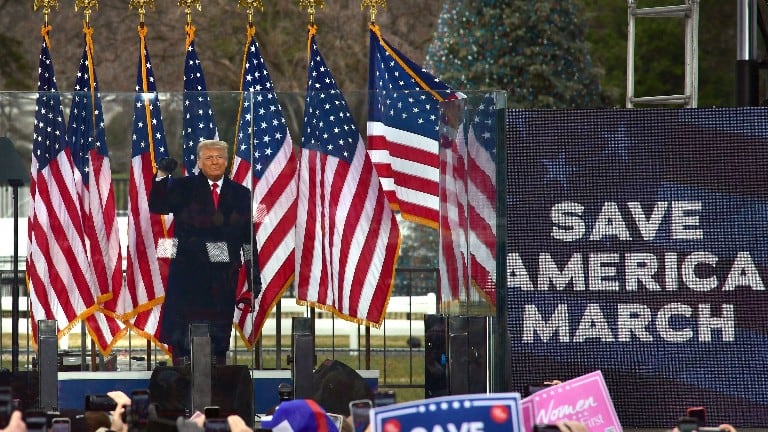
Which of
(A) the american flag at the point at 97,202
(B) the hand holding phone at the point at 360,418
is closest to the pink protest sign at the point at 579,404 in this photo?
(B) the hand holding phone at the point at 360,418

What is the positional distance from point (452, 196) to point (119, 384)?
221 centimetres

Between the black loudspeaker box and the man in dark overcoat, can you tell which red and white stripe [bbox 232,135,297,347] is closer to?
the man in dark overcoat

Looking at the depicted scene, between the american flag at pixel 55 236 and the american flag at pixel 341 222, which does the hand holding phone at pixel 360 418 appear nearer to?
the american flag at pixel 341 222

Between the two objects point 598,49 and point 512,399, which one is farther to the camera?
point 598,49

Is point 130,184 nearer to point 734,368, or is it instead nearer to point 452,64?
point 734,368

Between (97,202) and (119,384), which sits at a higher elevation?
(97,202)

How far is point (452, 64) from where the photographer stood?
21078 mm

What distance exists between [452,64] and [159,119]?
12659 mm

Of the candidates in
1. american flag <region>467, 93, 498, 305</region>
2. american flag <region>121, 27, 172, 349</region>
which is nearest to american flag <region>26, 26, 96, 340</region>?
american flag <region>121, 27, 172, 349</region>

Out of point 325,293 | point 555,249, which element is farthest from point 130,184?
point 555,249

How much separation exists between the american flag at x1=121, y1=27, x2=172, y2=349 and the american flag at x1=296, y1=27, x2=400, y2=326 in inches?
31.5

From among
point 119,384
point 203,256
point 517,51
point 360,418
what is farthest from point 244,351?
point 517,51

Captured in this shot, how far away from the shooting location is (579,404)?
714 centimetres

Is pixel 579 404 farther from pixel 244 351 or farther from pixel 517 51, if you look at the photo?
pixel 517 51
